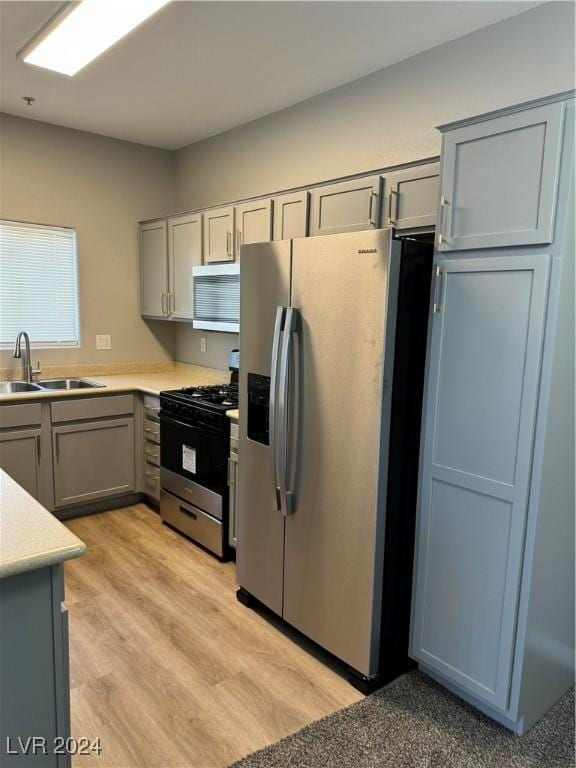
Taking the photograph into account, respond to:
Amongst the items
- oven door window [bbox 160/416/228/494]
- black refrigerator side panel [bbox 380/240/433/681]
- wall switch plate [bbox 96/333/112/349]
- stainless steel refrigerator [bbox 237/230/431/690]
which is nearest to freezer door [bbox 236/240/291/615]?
stainless steel refrigerator [bbox 237/230/431/690]

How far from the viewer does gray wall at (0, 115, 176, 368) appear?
3.89 meters

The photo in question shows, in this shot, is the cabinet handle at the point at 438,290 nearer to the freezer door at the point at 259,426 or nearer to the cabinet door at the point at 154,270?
the freezer door at the point at 259,426

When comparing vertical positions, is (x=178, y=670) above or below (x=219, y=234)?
below

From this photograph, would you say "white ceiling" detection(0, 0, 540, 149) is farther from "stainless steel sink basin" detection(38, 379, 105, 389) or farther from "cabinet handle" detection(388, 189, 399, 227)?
"stainless steel sink basin" detection(38, 379, 105, 389)

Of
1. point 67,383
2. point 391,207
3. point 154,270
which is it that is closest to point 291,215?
point 391,207

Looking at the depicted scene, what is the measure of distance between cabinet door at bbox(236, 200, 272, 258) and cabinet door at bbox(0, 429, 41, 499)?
71.6 inches

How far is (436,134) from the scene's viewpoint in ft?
8.87

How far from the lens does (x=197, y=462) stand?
3.30 metres

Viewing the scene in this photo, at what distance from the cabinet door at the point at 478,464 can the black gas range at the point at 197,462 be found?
1.36 metres

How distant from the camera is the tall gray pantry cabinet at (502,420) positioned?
5.61 ft

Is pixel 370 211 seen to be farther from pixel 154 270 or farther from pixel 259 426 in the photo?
pixel 154 270

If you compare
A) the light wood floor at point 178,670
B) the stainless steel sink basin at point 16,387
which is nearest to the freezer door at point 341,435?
the light wood floor at point 178,670

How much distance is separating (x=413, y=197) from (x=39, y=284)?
2973 millimetres

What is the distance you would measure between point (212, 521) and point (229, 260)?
168cm
